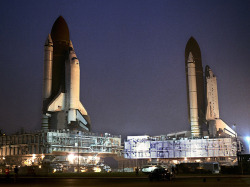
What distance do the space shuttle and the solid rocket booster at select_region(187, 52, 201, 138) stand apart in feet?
83.6

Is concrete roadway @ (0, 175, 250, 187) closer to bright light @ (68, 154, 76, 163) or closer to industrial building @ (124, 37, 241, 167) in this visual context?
bright light @ (68, 154, 76, 163)

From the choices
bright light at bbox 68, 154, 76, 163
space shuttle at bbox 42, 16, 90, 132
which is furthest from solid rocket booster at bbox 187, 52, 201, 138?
bright light at bbox 68, 154, 76, 163

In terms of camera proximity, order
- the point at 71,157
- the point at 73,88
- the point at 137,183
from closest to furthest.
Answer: the point at 137,183 → the point at 71,157 → the point at 73,88

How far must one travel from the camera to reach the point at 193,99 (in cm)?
8781

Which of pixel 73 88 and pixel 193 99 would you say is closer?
pixel 73 88

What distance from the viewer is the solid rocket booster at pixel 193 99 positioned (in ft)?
284

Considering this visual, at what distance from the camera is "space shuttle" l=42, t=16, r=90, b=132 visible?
3167 inches

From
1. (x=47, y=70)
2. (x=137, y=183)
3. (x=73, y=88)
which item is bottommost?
(x=137, y=183)

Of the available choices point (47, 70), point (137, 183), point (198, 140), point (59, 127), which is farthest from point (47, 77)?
point (137, 183)

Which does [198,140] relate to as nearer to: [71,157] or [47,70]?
[71,157]

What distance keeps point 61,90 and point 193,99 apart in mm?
32161

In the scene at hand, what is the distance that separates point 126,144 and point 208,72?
29.0m

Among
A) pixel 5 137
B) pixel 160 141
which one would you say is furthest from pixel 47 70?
pixel 160 141

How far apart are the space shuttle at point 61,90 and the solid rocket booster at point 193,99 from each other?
25496 millimetres
